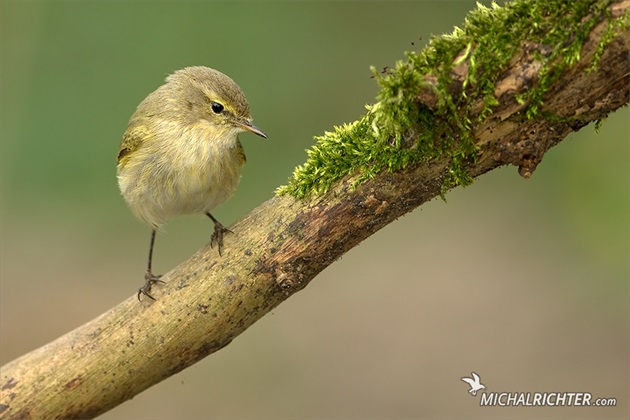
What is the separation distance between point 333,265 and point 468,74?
6322 millimetres

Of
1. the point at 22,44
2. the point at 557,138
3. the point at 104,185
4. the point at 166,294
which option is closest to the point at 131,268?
the point at 104,185

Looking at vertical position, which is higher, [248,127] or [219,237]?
[248,127]

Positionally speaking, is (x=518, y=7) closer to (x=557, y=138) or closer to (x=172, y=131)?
(x=557, y=138)

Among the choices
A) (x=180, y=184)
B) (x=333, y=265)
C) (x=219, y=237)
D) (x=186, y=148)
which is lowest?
(x=219, y=237)

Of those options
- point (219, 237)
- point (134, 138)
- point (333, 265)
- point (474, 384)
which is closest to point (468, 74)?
point (219, 237)

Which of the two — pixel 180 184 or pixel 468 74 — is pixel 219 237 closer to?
pixel 180 184

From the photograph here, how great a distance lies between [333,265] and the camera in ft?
29.7

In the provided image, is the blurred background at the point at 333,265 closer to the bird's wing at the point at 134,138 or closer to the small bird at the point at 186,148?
the small bird at the point at 186,148

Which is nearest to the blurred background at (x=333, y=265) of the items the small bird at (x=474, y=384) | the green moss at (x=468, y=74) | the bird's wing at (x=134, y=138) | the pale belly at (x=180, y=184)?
the small bird at (x=474, y=384)

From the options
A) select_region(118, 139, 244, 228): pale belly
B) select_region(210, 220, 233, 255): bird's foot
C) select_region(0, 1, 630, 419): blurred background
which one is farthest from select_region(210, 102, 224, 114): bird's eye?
select_region(0, 1, 630, 419): blurred background

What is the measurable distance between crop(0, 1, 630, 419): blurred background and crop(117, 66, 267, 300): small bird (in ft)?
10.5

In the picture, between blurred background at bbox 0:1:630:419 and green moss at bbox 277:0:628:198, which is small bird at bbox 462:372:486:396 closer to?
blurred background at bbox 0:1:630:419

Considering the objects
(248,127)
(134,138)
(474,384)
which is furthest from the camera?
(474,384)

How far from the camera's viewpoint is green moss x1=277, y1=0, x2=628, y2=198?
278 cm
